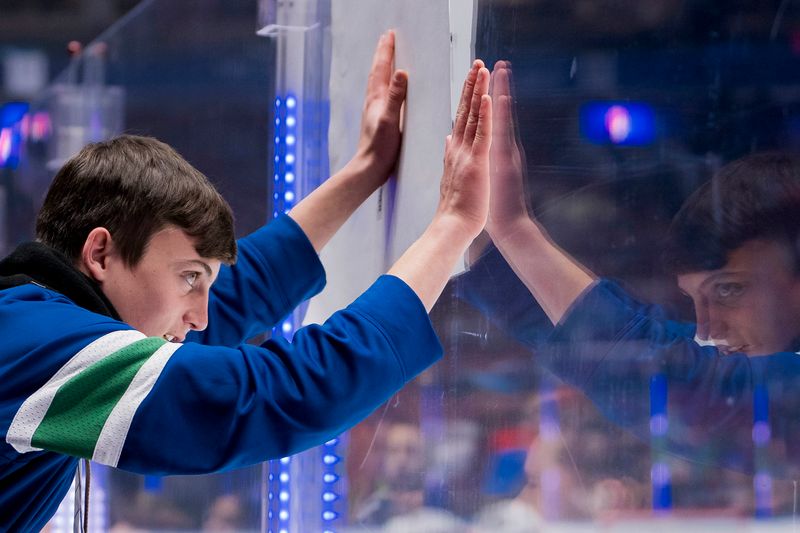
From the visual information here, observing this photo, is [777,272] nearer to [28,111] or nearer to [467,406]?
→ [467,406]

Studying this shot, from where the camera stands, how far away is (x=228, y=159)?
1520mm

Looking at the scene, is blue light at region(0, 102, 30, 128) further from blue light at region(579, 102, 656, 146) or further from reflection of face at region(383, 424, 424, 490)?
blue light at region(579, 102, 656, 146)

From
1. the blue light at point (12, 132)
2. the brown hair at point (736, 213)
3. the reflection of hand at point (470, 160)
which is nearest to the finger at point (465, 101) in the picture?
the reflection of hand at point (470, 160)

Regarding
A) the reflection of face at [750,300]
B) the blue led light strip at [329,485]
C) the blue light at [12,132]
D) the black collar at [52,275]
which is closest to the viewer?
the reflection of face at [750,300]

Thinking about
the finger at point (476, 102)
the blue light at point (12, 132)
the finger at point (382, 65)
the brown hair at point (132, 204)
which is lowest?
the brown hair at point (132, 204)

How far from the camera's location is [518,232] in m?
0.77

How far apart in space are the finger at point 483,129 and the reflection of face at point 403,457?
0.27 metres

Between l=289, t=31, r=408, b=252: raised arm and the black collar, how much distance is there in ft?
0.96

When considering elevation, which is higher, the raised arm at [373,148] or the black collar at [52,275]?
the raised arm at [373,148]

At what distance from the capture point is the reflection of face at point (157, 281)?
879 mm

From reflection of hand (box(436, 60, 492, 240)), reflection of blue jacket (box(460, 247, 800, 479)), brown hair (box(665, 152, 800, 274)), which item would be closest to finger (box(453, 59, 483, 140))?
reflection of hand (box(436, 60, 492, 240))

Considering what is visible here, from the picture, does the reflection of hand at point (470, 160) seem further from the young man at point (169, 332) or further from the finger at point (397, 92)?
the finger at point (397, 92)

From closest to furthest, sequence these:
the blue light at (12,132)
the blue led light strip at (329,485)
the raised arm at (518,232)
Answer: the raised arm at (518,232), the blue led light strip at (329,485), the blue light at (12,132)

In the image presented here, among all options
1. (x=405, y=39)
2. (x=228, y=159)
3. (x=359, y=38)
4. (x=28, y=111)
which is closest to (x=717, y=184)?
(x=405, y=39)
